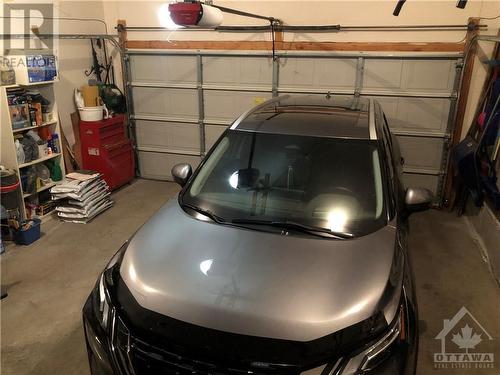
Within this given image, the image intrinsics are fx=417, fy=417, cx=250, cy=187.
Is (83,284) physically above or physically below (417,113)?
below

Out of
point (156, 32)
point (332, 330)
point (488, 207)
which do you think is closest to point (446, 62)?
point (488, 207)

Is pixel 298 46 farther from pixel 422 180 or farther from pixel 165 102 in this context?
pixel 422 180

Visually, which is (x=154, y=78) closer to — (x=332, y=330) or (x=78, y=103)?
(x=78, y=103)

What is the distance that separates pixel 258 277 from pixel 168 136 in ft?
15.4

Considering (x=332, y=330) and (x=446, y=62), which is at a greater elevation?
(x=446, y=62)

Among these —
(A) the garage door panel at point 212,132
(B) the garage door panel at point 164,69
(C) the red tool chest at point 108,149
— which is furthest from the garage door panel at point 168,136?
(B) the garage door panel at point 164,69

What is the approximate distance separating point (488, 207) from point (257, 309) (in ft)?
11.8

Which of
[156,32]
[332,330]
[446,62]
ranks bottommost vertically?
[332,330]

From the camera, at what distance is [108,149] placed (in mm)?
5680

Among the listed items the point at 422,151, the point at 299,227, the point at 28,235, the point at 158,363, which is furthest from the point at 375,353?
the point at 422,151

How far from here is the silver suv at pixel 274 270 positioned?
172 centimetres

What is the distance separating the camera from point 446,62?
4.99m

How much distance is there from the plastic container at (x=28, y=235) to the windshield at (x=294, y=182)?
256 centimetres

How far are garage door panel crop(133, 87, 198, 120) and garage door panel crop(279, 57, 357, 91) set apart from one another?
1.36m
